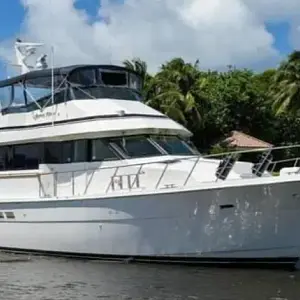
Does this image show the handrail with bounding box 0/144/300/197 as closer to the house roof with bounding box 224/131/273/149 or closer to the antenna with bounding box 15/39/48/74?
the antenna with bounding box 15/39/48/74

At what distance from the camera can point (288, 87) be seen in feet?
142

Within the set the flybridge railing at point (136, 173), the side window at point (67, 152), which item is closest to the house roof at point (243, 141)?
the side window at point (67, 152)

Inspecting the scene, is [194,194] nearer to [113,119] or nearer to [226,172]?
[226,172]

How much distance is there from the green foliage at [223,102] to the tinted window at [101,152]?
2391cm

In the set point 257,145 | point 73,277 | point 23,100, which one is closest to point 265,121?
point 257,145

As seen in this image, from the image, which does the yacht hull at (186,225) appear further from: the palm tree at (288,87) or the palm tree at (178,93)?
the palm tree at (288,87)

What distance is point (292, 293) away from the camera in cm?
1287

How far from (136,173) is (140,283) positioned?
2.78 meters

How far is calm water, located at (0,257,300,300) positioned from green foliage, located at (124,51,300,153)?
83.7 feet

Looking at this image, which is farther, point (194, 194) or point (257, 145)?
point (257, 145)

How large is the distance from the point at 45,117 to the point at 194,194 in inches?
191

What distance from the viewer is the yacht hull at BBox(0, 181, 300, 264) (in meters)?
14.3

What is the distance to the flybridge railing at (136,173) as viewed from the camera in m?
14.7

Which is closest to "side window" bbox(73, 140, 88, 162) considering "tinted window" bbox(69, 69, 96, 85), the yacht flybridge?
the yacht flybridge
